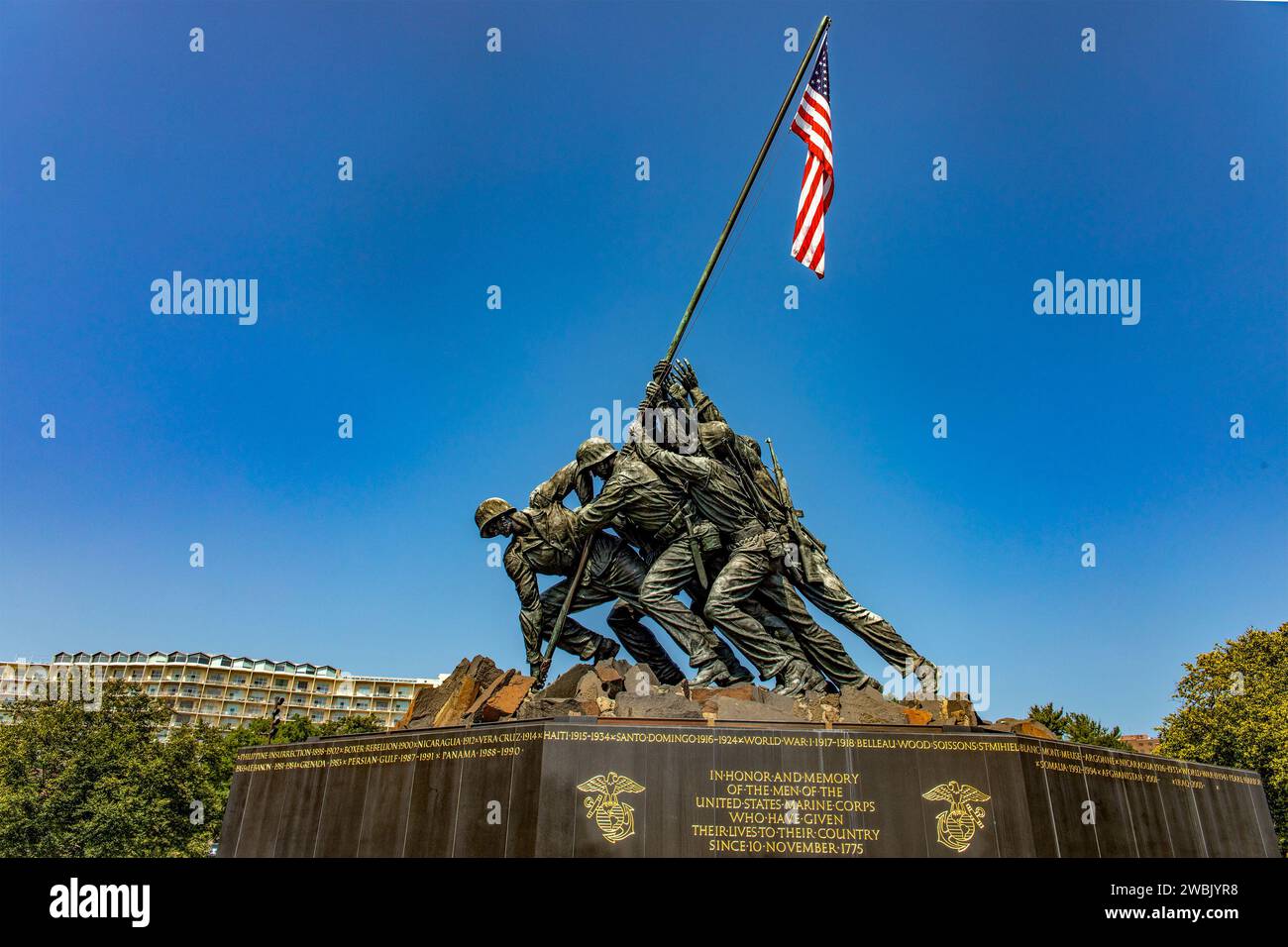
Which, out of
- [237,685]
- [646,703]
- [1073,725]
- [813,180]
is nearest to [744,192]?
[813,180]

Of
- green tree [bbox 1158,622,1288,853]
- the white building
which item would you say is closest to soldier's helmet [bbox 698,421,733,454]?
green tree [bbox 1158,622,1288,853]

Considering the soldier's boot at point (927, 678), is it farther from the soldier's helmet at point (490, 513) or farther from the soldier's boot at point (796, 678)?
the soldier's helmet at point (490, 513)

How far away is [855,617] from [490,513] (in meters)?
5.28

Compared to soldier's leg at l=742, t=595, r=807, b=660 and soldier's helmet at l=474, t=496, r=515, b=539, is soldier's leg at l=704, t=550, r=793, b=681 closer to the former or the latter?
soldier's leg at l=742, t=595, r=807, b=660

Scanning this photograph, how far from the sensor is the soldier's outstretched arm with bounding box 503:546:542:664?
1298 cm

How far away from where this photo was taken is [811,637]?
12.6 metres

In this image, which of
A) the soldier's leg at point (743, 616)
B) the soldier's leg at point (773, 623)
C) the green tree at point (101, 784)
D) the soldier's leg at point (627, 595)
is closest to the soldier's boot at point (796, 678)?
the soldier's leg at point (743, 616)

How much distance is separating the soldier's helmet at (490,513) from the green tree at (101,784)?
15.8 meters

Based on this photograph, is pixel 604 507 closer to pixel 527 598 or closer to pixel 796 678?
pixel 527 598
